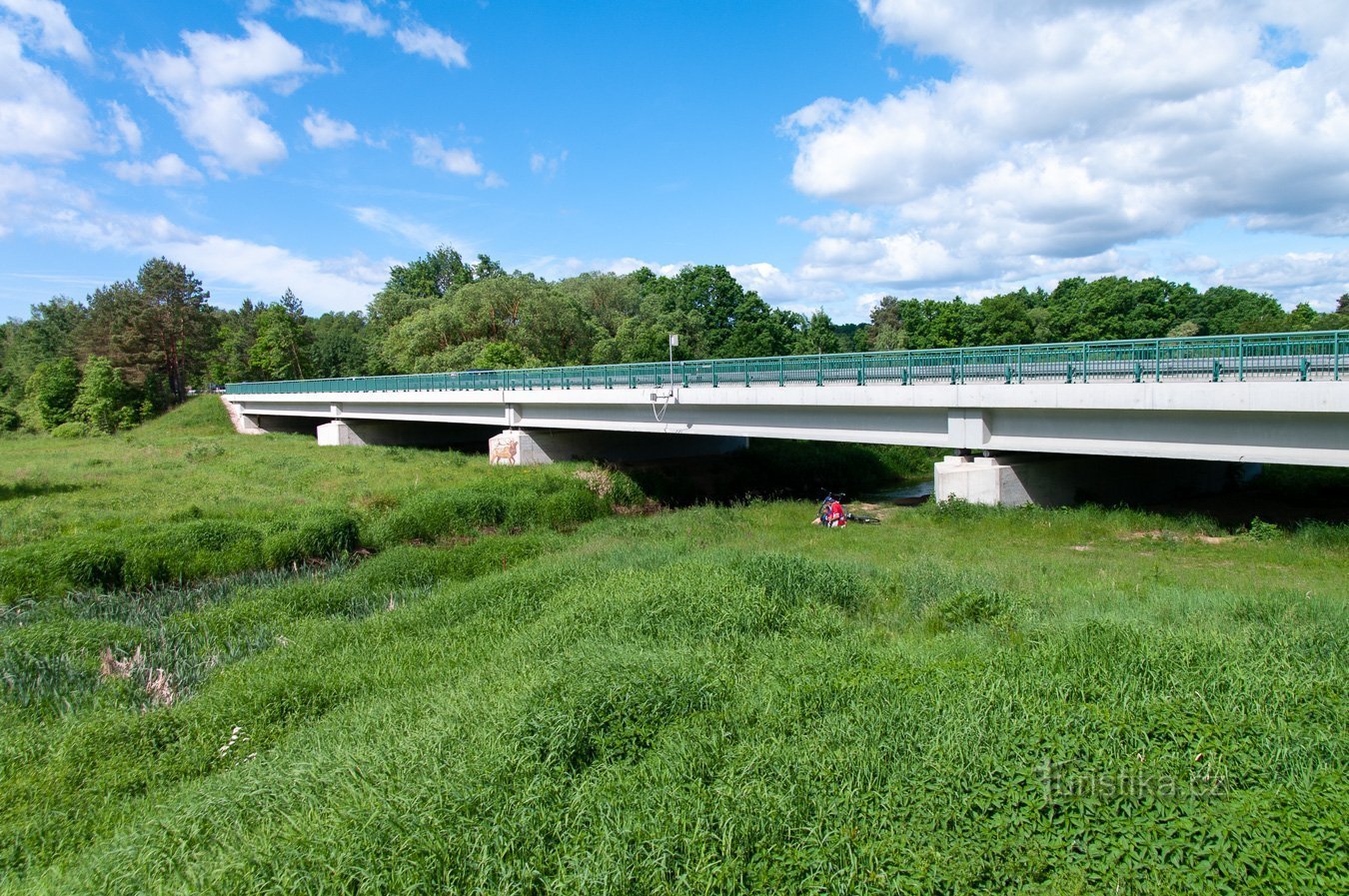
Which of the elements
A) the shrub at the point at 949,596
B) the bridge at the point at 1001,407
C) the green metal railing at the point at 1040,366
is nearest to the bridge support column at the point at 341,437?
the bridge at the point at 1001,407

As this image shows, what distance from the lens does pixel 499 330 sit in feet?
176

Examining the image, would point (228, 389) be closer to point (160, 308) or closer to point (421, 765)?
point (160, 308)

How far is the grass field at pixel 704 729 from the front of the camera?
194 inches

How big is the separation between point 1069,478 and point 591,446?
18308 mm

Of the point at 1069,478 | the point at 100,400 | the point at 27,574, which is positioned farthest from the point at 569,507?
the point at 100,400

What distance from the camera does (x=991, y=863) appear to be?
4.76m

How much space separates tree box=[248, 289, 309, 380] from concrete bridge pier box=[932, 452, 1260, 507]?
60.3 m

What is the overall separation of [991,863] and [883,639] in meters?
4.60

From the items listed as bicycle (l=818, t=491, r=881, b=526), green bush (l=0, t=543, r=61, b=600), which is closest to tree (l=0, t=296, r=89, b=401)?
green bush (l=0, t=543, r=61, b=600)

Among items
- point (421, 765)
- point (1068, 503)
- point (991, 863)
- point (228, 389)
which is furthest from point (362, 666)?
point (228, 389)

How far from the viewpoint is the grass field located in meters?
4.92

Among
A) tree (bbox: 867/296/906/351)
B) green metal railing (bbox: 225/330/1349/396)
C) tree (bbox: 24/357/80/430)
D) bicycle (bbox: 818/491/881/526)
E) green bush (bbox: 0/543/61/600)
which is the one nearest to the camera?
green metal railing (bbox: 225/330/1349/396)

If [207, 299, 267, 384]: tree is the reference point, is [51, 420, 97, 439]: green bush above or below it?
below

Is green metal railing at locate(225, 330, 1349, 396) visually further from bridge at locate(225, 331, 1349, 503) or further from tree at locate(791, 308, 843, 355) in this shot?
tree at locate(791, 308, 843, 355)
